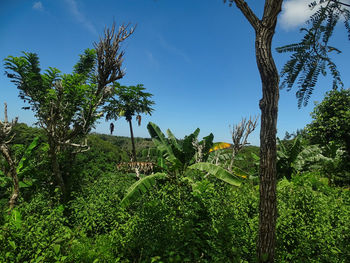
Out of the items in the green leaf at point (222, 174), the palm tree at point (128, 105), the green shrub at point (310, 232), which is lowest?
the green shrub at point (310, 232)

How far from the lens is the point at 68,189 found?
28.0 feet

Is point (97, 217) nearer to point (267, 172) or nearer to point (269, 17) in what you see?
point (267, 172)

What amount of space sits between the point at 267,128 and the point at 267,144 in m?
0.28

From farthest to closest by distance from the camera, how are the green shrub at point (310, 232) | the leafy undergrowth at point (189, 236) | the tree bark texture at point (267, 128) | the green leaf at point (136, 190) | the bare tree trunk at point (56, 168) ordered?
the bare tree trunk at point (56, 168)
the green leaf at point (136, 190)
the green shrub at point (310, 232)
the leafy undergrowth at point (189, 236)
the tree bark texture at point (267, 128)

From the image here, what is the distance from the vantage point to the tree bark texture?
9.69ft

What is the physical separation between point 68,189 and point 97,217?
Result: 4.31 meters

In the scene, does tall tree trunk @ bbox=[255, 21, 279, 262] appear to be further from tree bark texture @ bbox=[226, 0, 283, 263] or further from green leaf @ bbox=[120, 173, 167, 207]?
green leaf @ bbox=[120, 173, 167, 207]

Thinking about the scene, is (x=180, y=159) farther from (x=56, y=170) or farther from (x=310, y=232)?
(x=310, y=232)

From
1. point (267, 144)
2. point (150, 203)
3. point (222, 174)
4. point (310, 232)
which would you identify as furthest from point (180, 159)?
point (267, 144)

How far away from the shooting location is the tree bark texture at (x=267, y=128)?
2.95 metres

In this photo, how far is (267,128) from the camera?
3027 mm

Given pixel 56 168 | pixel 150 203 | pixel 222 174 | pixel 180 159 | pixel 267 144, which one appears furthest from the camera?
pixel 180 159

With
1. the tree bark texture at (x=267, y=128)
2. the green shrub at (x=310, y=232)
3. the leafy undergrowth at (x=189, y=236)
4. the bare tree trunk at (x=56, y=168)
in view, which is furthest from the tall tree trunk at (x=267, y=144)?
the bare tree trunk at (x=56, y=168)

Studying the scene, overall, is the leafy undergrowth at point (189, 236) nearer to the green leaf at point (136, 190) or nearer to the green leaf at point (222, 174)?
the green leaf at point (136, 190)
